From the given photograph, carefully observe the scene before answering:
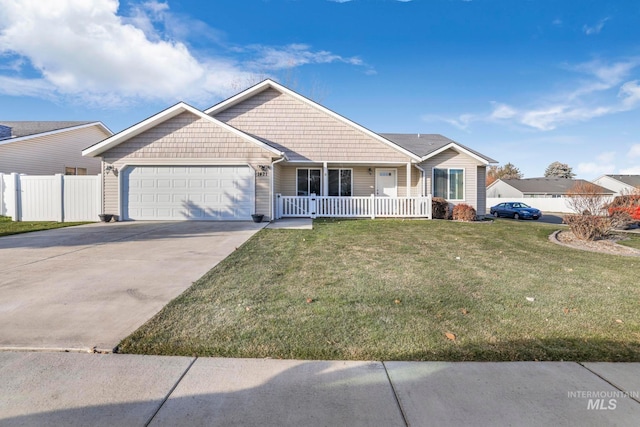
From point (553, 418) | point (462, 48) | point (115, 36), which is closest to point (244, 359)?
point (553, 418)

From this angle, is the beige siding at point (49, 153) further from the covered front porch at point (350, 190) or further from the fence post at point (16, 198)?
the covered front porch at point (350, 190)

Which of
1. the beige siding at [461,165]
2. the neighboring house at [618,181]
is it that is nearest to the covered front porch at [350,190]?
the beige siding at [461,165]

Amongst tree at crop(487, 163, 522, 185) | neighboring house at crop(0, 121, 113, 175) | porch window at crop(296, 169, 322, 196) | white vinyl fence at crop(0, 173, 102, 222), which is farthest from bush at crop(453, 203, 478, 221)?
tree at crop(487, 163, 522, 185)

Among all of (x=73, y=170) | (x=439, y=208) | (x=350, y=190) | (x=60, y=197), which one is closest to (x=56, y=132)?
(x=73, y=170)

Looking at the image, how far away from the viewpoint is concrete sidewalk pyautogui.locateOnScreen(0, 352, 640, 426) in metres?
2.10

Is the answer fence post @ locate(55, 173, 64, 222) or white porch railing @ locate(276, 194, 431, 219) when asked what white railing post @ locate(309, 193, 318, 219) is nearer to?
white porch railing @ locate(276, 194, 431, 219)

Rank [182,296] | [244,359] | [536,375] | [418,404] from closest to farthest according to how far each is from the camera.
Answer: [418,404], [536,375], [244,359], [182,296]

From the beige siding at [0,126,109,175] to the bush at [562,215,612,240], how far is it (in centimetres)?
2501

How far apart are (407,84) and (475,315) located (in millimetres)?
18233

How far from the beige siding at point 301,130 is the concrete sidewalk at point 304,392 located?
1277cm

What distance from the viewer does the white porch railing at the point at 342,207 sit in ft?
45.7

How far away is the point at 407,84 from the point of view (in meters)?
19.1

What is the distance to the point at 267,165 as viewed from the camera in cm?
1271

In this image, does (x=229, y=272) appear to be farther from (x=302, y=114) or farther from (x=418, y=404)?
(x=302, y=114)
